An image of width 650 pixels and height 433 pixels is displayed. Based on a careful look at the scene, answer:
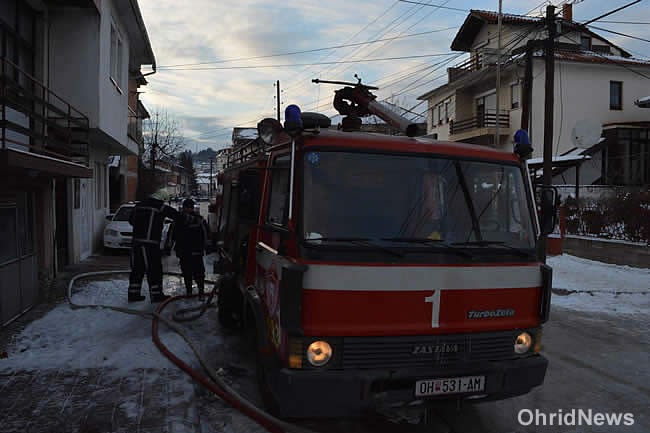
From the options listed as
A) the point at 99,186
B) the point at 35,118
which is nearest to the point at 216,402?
the point at 35,118

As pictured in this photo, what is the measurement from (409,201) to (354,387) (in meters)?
1.45

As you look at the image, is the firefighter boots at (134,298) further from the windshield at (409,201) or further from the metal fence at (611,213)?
the metal fence at (611,213)

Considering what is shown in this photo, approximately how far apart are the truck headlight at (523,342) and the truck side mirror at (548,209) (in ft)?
3.16

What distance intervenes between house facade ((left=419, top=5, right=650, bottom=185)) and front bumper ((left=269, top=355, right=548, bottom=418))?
829 inches

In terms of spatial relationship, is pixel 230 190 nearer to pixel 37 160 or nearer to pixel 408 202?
pixel 37 160

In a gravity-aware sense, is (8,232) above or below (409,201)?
below

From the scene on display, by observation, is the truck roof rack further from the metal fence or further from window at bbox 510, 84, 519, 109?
window at bbox 510, 84, 519, 109

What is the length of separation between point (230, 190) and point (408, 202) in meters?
3.61

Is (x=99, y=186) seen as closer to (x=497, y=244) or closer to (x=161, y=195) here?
(x=161, y=195)

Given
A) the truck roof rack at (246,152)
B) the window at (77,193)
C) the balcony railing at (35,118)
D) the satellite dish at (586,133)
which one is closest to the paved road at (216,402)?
the truck roof rack at (246,152)

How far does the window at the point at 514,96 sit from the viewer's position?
1079 inches

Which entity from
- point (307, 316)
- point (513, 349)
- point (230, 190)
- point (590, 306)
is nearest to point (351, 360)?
point (307, 316)

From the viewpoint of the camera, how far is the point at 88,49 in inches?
403

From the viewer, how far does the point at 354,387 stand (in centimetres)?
327
